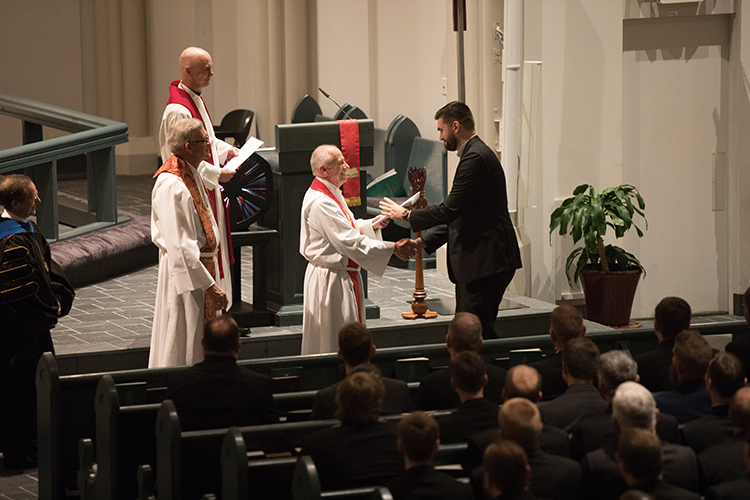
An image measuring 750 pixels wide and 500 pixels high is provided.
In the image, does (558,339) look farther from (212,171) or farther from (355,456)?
(212,171)

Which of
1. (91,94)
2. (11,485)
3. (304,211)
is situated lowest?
(11,485)

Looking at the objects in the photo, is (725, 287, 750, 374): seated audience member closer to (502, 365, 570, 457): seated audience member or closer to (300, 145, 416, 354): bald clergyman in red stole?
(502, 365, 570, 457): seated audience member

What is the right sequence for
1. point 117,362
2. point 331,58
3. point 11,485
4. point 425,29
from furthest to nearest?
point 331,58
point 425,29
point 117,362
point 11,485

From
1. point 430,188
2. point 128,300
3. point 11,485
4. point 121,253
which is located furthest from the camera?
point 430,188

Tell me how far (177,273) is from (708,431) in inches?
109

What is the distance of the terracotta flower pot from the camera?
305 inches

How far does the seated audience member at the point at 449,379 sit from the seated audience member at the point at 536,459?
104 centimetres

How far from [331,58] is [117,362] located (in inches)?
274

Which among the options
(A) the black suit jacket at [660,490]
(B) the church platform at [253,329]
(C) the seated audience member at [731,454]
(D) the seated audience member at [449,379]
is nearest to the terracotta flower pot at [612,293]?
(B) the church platform at [253,329]

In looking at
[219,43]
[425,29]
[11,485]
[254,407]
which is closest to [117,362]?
[11,485]

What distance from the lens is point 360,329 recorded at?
422 centimetres

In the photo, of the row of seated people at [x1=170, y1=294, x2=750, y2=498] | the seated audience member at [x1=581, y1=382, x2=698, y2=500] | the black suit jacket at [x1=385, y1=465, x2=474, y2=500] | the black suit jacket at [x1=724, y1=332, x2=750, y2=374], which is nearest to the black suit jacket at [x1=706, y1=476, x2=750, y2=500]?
the row of seated people at [x1=170, y1=294, x2=750, y2=498]

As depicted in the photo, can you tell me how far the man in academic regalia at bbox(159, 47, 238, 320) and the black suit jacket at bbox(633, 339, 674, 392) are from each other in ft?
7.42

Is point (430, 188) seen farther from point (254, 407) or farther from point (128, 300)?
point (254, 407)
